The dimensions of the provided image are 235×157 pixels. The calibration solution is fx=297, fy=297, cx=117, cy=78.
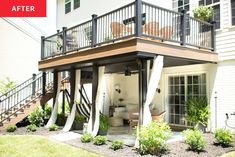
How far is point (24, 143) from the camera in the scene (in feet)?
34.6

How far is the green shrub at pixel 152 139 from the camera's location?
8758mm

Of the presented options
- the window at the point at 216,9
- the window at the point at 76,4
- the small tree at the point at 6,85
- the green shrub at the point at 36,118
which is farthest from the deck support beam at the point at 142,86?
the window at the point at 76,4

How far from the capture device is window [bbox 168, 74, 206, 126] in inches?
488

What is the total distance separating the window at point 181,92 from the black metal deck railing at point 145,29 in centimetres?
165

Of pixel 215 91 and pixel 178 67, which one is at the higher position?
pixel 178 67

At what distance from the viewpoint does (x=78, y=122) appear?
1362 cm

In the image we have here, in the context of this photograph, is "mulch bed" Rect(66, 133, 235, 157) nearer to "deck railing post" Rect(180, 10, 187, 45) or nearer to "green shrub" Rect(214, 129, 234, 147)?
"green shrub" Rect(214, 129, 234, 147)

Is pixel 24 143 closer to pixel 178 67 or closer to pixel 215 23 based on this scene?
pixel 178 67

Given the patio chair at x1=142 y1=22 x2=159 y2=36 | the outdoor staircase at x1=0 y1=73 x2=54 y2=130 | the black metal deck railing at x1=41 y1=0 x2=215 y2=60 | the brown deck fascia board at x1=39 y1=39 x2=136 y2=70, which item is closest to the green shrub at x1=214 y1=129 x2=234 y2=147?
the black metal deck railing at x1=41 y1=0 x2=215 y2=60

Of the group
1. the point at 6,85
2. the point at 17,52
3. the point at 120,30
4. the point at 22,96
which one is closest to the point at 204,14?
the point at 120,30

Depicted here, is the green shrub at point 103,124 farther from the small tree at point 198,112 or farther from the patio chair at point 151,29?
the patio chair at point 151,29

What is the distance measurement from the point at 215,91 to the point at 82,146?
18.3ft

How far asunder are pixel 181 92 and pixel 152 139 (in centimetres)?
485

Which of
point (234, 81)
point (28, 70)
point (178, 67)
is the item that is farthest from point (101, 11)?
point (234, 81)
